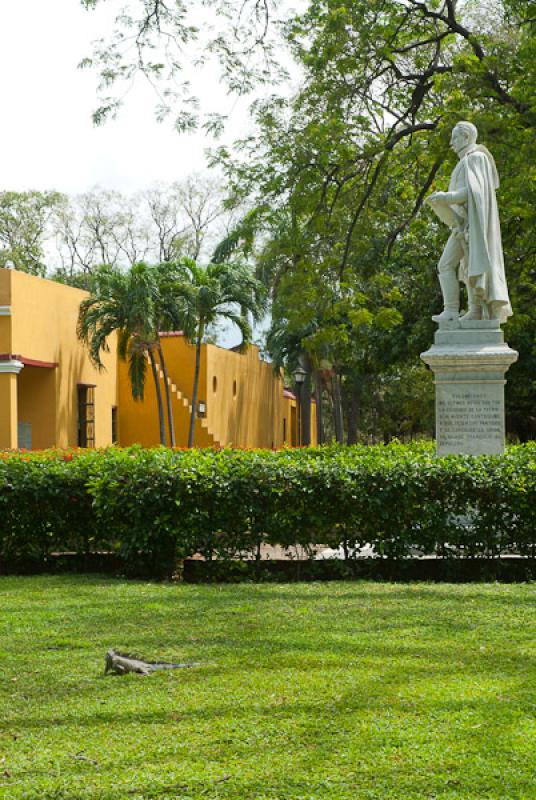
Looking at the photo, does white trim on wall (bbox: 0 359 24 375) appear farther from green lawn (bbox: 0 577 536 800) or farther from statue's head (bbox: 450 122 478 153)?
green lawn (bbox: 0 577 536 800)

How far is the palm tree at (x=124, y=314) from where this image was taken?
25.5 meters

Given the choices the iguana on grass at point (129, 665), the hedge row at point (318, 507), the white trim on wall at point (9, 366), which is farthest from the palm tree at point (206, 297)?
the iguana on grass at point (129, 665)

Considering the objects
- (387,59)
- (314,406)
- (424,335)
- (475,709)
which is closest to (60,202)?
(314,406)

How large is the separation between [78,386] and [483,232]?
16993mm

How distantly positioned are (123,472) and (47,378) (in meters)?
16.5

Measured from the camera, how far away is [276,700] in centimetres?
452

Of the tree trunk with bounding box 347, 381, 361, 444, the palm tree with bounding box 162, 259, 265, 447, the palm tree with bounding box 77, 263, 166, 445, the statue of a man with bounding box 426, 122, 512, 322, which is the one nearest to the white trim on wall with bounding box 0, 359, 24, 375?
A: the palm tree with bounding box 77, 263, 166, 445

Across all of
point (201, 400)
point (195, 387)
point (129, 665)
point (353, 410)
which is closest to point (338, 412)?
point (353, 410)

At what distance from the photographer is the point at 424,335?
26938mm

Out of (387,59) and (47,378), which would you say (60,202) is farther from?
(387,59)

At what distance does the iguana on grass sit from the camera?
16.6 ft

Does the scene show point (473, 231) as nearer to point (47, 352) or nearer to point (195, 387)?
point (47, 352)

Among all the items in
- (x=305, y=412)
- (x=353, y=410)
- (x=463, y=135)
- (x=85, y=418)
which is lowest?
(x=85, y=418)

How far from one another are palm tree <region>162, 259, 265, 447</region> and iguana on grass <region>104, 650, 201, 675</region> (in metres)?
22.0
